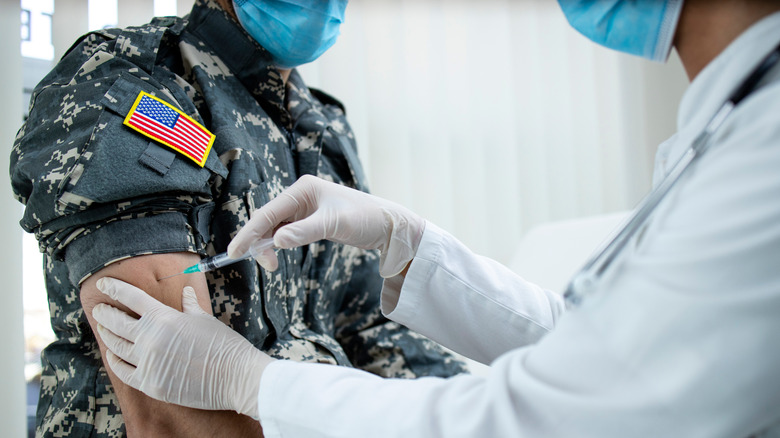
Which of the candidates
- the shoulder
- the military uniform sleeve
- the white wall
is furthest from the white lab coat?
the white wall

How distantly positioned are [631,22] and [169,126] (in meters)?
0.73

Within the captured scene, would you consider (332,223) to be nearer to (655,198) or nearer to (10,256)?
(655,198)

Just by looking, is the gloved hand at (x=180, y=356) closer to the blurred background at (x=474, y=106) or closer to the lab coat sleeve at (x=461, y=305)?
the lab coat sleeve at (x=461, y=305)

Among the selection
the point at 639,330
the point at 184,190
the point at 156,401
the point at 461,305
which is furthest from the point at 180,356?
the point at 639,330

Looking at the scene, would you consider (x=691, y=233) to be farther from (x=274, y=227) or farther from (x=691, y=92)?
(x=274, y=227)

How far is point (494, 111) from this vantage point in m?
2.55

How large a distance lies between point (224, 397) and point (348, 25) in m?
1.62

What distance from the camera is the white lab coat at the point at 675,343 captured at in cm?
60

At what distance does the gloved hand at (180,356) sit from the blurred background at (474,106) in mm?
922

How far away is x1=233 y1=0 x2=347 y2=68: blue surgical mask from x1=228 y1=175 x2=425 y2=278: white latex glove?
1.11ft

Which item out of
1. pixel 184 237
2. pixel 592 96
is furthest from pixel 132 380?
pixel 592 96

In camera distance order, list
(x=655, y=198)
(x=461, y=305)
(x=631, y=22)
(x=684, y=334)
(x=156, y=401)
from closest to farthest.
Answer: (x=684, y=334)
(x=655, y=198)
(x=631, y=22)
(x=156, y=401)
(x=461, y=305)

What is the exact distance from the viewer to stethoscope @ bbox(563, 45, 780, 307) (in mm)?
672

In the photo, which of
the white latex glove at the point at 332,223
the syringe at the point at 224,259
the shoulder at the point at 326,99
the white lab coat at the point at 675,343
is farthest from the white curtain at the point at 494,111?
the white lab coat at the point at 675,343
